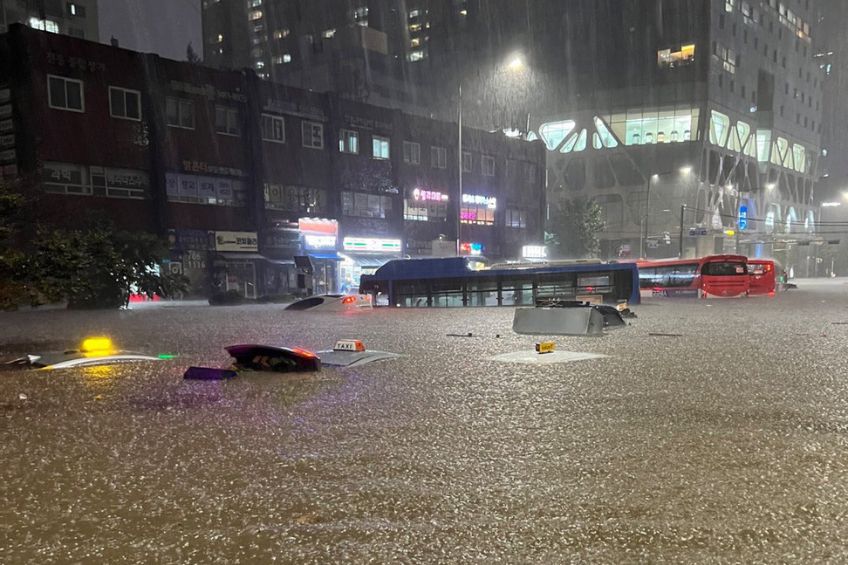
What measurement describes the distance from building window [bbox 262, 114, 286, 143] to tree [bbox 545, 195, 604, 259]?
33939 millimetres

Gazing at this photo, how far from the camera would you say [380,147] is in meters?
45.1

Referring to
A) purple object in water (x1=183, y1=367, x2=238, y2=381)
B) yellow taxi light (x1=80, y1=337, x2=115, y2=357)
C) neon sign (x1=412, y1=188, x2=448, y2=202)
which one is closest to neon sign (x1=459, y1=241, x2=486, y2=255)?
neon sign (x1=412, y1=188, x2=448, y2=202)

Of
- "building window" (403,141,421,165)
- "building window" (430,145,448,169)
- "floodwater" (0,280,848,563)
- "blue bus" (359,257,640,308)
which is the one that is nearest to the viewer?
"floodwater" (0,280,848,563)

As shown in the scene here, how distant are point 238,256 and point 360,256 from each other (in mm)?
9684

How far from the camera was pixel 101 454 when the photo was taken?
4.14 meters

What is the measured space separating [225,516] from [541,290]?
21.5 metres

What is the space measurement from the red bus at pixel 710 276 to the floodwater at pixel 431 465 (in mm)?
25284

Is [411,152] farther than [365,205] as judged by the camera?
Yes

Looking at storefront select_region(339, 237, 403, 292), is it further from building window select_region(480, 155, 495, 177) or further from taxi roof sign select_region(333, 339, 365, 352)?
taxi roof sign select_region(333, 339, 365, 352)

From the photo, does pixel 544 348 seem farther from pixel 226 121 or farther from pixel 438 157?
pixel 438 157

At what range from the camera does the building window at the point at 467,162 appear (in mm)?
51250

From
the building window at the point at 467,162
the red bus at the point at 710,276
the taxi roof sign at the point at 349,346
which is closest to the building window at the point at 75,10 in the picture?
the building window at the point at 467,162

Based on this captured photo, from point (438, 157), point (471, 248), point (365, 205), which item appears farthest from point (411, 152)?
point (471, 248)

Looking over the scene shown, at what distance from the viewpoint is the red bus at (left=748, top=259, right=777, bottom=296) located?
105ft
